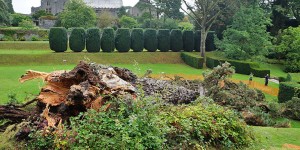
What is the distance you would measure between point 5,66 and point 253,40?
19.4 m

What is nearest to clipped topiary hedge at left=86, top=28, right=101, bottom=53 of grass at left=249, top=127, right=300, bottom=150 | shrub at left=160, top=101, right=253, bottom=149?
grass at left=249, top=127, right=300, bottom=150

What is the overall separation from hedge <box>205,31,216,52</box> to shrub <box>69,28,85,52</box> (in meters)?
12.7

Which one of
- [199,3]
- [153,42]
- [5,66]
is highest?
[199,3]

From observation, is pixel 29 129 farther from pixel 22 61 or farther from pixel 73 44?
pixel 73 44

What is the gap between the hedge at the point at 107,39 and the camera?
1167 inches

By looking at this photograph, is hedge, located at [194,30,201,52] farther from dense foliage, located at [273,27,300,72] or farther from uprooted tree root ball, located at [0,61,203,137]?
uprooted tree root ball, located at [0,61,203,137]

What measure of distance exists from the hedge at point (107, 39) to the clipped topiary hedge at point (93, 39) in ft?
1.58

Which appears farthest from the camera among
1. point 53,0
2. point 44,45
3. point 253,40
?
point 53,0

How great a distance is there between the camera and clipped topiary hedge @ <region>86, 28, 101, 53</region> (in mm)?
29141

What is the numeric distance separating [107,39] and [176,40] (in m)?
6.90

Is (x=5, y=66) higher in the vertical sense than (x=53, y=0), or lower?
lower

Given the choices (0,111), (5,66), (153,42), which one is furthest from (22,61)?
(0,111)

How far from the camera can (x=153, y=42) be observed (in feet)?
104

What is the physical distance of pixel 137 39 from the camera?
3091cm
